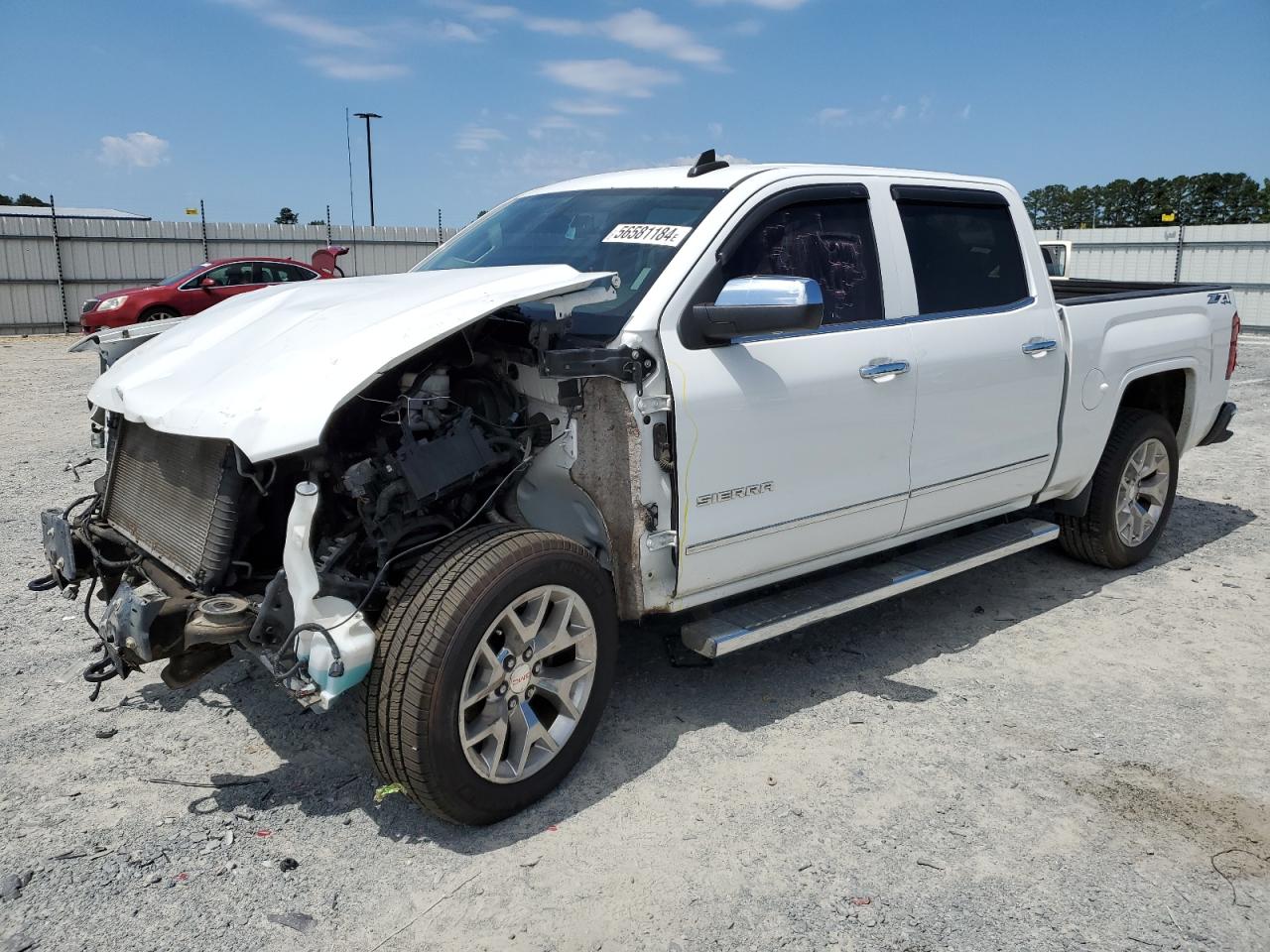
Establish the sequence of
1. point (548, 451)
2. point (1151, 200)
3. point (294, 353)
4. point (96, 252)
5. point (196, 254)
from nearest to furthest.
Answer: point (294, 353)
point (548, 451)
point (96, 252)
point (196, 254)
point (1151, 200)

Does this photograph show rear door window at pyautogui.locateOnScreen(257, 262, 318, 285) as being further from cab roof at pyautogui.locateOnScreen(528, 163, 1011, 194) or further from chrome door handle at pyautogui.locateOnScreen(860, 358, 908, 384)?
chrome door handle at pyautogui.locateOnScreen(860, 358, 908, 384)

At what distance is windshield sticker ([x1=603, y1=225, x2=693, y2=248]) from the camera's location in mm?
3510

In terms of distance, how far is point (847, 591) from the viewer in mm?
3959

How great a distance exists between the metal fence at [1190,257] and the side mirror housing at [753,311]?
1811cm

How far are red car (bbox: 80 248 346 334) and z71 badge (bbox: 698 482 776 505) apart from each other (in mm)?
13771

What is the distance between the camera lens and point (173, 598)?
297 cm

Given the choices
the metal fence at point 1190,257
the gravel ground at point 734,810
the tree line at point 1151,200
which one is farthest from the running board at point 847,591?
the tree line at point 1151,200

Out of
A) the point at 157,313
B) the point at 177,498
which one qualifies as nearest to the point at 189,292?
the point at 157,313

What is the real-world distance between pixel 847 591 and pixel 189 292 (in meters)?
15.9

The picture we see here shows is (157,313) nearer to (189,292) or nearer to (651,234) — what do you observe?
(189,292)

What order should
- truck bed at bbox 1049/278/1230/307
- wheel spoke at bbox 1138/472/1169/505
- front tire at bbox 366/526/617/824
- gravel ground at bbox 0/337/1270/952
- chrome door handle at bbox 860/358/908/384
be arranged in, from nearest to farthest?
gravel ground at bbox 0/337/1270/952, front tire at bbox 366/526/617/824, chrome door handle at bbox 860/358/908/384, truck bed at bbox 1049/278/1230/307, wheel spoke at bbox 1138/472/1169/505

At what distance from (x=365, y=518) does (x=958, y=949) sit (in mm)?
2079

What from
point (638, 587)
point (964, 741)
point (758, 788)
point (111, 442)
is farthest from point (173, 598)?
point (964, 741)

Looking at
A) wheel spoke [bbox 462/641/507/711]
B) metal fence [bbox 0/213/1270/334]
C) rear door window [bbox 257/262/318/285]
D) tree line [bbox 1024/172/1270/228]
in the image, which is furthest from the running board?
tree line [bbox 1024/172/1270/228]
